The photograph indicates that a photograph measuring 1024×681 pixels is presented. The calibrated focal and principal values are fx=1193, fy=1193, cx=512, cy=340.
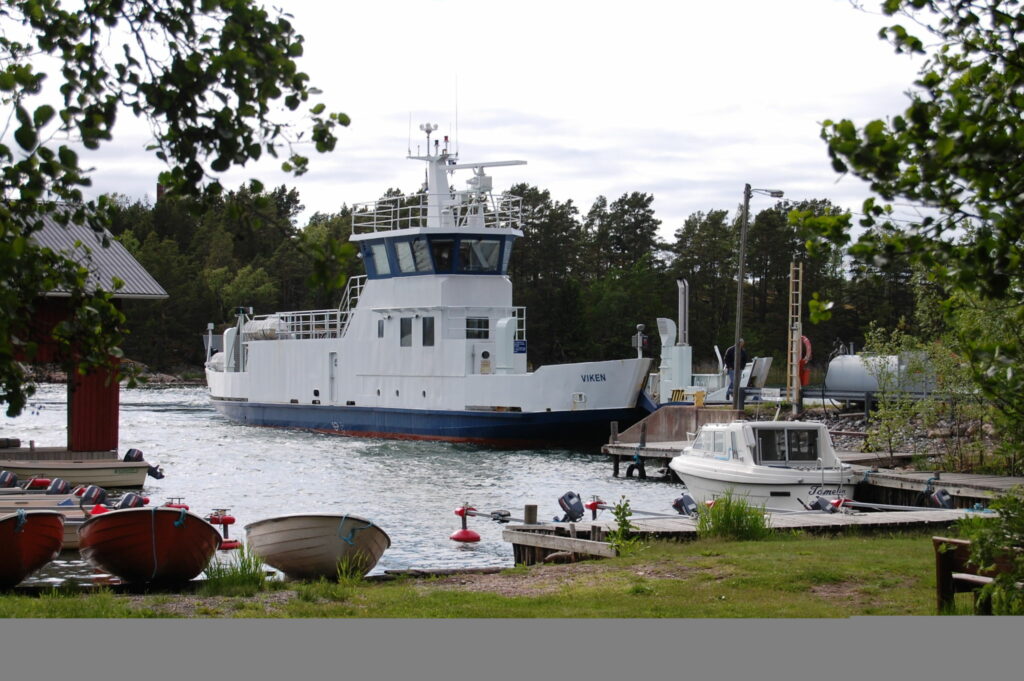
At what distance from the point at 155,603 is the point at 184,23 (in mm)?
5920

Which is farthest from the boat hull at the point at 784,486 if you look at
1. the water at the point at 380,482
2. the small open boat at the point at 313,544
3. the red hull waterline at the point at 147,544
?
the red hull waterline at the point at 147,544

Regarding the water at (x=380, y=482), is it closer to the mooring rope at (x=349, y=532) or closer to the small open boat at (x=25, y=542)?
the small open boat at (x=25, y=542)

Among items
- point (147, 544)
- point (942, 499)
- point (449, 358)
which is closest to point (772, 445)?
point (942, 499)

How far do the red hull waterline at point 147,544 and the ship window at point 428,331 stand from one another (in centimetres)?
2658

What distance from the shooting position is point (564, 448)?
38.8 meters

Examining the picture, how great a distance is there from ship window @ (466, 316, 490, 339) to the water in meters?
3.78

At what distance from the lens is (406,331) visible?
133ft

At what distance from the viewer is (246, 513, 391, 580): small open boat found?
13.2 metres

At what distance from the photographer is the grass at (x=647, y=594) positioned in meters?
9.50

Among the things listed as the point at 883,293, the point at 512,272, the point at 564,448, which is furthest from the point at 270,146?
the point at 512,272

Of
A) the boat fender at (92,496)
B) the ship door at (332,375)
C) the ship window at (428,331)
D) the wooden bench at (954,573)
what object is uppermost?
the ship window at (428,331)

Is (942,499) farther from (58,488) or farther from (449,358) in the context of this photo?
(449,358)

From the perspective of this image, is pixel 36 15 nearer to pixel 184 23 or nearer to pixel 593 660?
Answer: pixel 184 23

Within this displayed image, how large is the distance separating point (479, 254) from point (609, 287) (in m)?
47.0
